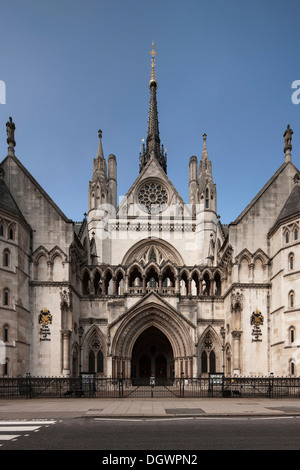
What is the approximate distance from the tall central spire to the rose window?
15.6m

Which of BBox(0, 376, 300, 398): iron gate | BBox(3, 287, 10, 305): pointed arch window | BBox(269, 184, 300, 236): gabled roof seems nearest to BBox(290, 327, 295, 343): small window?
BBox(0, 376, 300, 398): iron gate

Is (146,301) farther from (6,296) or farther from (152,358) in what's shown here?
(6,296)

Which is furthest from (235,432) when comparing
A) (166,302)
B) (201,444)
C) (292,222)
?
(166,302)

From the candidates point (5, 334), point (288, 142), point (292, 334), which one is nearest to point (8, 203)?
point (5, 334)

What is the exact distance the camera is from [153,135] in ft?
226

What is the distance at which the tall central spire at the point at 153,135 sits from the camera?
224ft

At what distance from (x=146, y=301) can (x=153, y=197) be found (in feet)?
58.4

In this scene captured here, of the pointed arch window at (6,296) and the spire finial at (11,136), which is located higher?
the spire finial at (11,136)

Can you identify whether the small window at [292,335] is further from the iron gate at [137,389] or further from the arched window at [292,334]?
the iron gate at [137,389]

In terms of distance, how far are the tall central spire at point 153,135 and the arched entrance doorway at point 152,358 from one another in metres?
31.3

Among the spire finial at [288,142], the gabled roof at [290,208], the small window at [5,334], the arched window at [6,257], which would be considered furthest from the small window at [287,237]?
the small window at [5,334]

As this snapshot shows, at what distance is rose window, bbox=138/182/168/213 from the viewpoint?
5116 centimetres

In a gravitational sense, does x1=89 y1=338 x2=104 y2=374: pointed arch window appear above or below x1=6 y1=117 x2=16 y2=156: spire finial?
below

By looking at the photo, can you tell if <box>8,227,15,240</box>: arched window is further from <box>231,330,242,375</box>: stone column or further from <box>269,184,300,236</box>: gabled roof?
<box>269,184,300,236</box>: gabled roof
